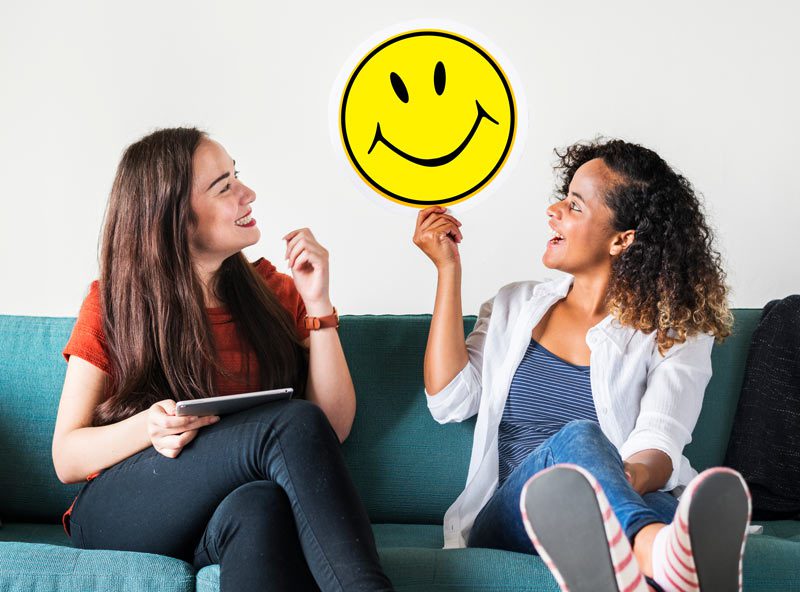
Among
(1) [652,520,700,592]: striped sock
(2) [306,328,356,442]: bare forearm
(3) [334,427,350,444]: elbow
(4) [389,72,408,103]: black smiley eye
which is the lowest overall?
(3) [334,427,350,444]: elbow

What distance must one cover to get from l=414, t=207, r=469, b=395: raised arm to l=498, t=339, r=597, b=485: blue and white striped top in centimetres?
14

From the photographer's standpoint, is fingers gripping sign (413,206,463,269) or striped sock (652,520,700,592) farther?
fingers gripping sign (413,206,463,269)

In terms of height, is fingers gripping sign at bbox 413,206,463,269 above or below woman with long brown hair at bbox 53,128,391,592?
above

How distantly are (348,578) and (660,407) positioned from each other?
0.77 meters

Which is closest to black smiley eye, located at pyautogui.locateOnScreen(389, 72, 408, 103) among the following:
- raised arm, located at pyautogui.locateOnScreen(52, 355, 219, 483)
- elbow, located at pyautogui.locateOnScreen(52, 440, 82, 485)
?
raised arm, located at pyautogui.locateOnScreen(52, 355, 219, 483)

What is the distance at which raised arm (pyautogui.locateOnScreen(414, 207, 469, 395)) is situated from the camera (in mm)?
2008

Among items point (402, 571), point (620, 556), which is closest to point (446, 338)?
point (402, 571)

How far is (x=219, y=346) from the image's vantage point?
194 cm

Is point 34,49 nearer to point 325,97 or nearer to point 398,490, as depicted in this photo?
point 325,97

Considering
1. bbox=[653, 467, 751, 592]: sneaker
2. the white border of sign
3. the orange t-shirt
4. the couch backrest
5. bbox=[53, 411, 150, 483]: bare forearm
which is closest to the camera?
bbox=[653, 467, 751, 592]: sneaker

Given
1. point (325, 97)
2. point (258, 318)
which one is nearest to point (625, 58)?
point (325, 97)

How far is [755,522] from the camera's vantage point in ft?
6.92

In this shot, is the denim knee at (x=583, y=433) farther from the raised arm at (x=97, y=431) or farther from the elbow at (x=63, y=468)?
the elbow at (x=63, y=468)

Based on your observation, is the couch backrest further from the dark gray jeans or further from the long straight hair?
the dark gray jeans
